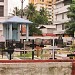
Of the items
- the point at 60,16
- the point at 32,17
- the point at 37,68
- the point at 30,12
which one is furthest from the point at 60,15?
the point at 37,68

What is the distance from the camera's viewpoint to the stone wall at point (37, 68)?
1165cm

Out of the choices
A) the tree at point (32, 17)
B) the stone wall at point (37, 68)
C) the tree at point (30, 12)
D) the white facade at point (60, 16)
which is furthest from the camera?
the white facade at point (60, 16)

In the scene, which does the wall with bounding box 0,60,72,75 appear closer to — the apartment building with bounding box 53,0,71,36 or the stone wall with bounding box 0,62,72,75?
the stone wall with bounding box 0,62,72,75

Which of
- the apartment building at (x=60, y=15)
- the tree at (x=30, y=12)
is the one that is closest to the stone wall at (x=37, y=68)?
the tree at (x=30, y=12)

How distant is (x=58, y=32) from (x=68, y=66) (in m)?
47.5

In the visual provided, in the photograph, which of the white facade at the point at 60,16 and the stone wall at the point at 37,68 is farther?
the white facade at the point at 60,16

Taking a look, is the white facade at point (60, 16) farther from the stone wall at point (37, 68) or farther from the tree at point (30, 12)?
the stone wall at point (37, 68)

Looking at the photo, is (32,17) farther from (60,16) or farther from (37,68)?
(37,68)

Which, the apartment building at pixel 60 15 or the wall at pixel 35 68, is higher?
the apartment building at pixel 60 15

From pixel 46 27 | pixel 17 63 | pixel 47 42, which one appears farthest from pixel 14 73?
pixel 46 27

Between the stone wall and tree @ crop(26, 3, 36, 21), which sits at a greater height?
tree @ crop(26, 3, 36, 21)

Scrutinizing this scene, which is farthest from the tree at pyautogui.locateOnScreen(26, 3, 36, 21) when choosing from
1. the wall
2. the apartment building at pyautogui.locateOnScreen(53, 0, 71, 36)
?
the wall

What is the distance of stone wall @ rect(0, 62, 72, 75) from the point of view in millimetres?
11648

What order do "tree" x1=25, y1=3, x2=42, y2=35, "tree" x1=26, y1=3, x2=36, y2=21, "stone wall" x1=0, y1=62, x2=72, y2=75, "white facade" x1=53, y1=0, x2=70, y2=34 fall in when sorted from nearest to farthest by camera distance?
"stone wall" x1=0, y1=62, x2=72, y2=75 → "tree" x1=25, y1=3, x2=42, y2=35 → "tree" x1=26, y1=3, x2=36, y2=21 → "white facade" x1=53, y1=0, x2=70, y2=34
